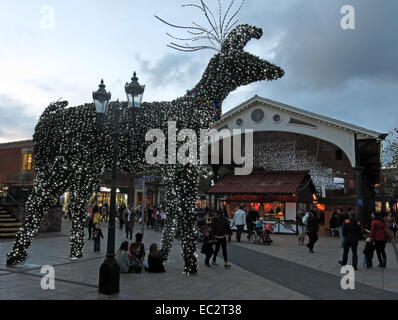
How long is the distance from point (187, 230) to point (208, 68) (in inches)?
157

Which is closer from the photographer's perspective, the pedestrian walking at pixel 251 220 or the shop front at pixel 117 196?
the pedestrian walking at pixel 251 220

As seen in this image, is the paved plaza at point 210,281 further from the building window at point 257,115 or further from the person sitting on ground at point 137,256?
the building window at point 257,115

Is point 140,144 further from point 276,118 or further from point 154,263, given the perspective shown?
point 276,118

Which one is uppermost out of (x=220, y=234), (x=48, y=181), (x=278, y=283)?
(x=48, y=181)

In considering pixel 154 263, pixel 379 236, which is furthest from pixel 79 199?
pixel 379 236

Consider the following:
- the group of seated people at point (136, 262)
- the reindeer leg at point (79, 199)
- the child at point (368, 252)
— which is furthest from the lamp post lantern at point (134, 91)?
the child at point (368, 252)

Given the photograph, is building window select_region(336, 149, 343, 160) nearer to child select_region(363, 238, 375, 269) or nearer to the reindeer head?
child select_region(363, 238, 375, 269)

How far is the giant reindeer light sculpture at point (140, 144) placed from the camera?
24.3 feet

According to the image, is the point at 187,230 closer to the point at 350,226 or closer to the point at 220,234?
the point at 220,234

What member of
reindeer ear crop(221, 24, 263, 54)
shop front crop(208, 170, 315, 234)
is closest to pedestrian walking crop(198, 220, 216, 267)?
reindeer ear crop(221, 24, 263, 54)

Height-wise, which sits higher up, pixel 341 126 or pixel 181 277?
pixel 341 126

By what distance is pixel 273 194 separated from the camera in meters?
20.3
